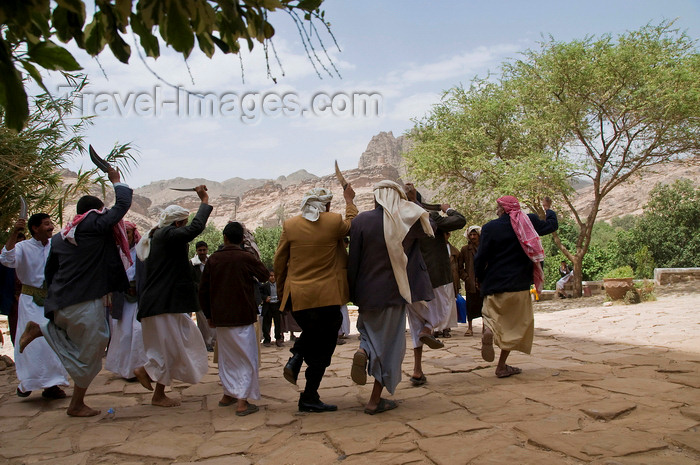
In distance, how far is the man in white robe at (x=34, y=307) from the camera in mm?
5090

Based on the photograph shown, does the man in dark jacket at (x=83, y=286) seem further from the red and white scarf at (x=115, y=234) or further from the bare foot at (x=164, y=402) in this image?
the bare foot at (x=164, y=402)

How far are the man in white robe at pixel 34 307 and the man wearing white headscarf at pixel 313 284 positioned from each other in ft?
7.87

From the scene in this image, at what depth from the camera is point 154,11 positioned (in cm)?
196

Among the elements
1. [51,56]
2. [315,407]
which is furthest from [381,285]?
[51,56]

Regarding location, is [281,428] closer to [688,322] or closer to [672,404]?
[672,404]

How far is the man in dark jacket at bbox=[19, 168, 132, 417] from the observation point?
4371 millimetres

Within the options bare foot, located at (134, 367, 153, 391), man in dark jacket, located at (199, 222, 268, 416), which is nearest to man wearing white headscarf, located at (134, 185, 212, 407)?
bare foot, located at (134, 367, 153, 391)

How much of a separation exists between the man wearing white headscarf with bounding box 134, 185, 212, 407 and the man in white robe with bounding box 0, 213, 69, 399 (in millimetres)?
1043

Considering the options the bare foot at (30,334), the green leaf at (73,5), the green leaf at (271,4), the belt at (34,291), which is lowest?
the bare foot at (30,334)

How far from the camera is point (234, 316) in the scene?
4520 millimetres

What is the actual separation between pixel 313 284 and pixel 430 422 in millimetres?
1245

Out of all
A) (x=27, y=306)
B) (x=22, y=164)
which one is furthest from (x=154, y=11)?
(x=22, y=164)

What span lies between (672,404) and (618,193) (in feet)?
256

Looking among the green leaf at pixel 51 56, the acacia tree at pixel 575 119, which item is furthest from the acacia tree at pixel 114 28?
the acacia tree at pixel 575 119
